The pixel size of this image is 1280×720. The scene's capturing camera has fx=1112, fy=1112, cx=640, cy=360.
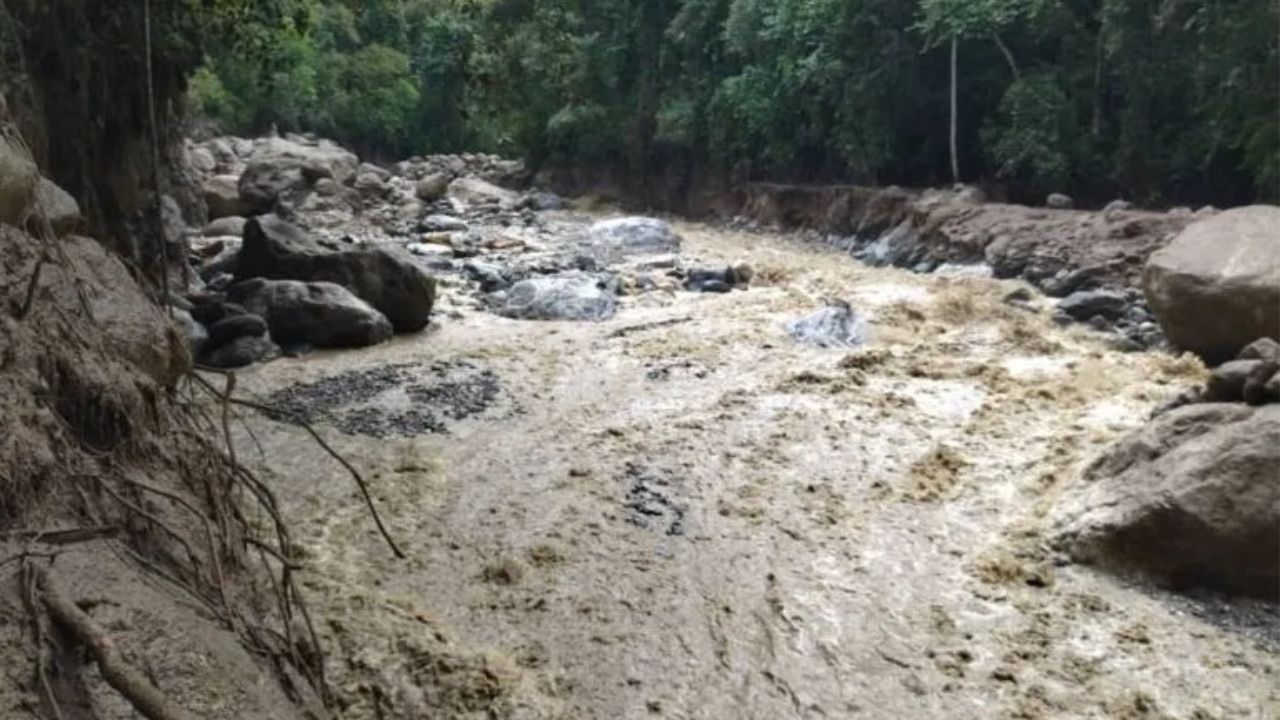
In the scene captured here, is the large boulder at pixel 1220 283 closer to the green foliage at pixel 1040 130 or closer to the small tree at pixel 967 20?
the green foliage at pixel 1040 130

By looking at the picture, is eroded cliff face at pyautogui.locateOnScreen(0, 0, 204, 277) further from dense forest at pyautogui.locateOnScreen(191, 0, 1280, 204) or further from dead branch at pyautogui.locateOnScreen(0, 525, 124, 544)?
dead branch at pyautogui.locateOnScreen(0, 525, 124, 544)

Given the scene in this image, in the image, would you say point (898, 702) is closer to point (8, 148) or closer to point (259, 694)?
point (259, 694)

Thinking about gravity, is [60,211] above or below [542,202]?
above

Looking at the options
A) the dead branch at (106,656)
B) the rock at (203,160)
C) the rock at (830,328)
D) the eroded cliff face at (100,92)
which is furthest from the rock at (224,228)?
the dead branch at (106,656)

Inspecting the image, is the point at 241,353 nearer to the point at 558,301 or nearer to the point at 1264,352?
the point at 558,301

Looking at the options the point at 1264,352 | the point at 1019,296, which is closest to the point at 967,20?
the point at 1019,296

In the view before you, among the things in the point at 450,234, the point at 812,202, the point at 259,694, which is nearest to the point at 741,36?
the point at 812,202

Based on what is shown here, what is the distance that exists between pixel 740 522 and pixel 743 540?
26 cm

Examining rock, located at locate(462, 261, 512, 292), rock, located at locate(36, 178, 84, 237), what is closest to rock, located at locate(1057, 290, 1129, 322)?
rock, located at locate(462, 261, 512, 292)

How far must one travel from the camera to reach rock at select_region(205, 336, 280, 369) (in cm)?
902

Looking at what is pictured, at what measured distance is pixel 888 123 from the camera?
1731 centimetres

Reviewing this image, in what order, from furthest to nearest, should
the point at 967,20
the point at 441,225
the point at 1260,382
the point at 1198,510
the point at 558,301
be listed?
the point at 441,225, the point at 967,20, the point at 558,301, the point at 1260,382, the point at 1198,510

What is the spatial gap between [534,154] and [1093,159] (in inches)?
672

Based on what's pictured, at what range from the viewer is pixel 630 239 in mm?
17125
